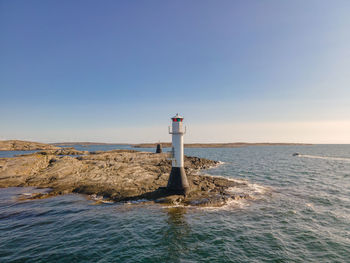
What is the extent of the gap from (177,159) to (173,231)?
274 inches

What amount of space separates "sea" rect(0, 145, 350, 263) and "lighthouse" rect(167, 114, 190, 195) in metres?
2.50

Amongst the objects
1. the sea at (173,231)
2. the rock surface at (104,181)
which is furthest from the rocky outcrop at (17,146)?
the sea at (173,231)

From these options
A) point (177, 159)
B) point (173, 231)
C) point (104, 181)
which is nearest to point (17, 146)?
point (104, 181)

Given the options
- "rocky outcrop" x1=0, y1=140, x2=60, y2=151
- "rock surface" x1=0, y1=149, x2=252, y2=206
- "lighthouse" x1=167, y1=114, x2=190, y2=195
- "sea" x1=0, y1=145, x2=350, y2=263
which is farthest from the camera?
"rocky outcrop" x1=0, y1=140, x2=60, y2=151

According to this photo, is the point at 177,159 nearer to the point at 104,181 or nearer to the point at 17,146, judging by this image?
the point at 104,181

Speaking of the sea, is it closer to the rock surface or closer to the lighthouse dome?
the rock surface

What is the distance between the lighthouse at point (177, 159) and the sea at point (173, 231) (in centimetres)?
250

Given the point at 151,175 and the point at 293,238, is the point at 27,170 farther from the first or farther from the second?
the point at 293,238

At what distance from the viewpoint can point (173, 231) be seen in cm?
1197

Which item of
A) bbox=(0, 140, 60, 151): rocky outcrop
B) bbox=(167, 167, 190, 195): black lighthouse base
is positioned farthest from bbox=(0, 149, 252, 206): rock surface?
bbox=(0, 140, 60, 151): rocky outcrop

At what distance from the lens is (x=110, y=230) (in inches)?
473

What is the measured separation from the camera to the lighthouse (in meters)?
17.6

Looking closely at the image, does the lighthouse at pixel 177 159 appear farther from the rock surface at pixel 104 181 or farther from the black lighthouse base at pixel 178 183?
the rock surface at pixel 104 181

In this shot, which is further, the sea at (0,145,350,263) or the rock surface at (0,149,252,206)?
the rock surface at (0,149,252,206)
